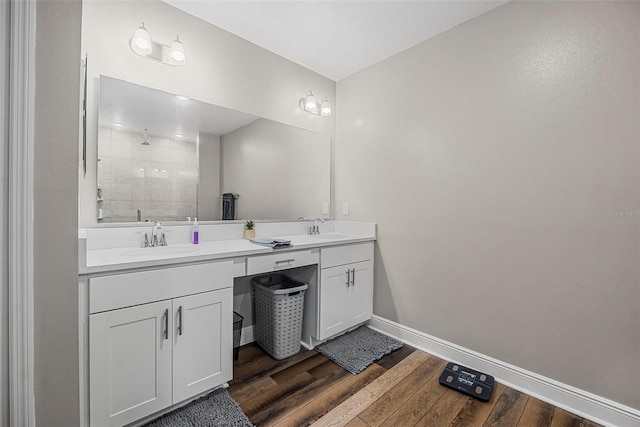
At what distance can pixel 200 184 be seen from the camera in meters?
2.02

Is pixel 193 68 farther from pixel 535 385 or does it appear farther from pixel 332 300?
pixel 535 385

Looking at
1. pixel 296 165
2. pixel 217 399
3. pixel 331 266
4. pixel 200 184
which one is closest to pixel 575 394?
pixel 331 266

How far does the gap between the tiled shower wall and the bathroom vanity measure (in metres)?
0.12

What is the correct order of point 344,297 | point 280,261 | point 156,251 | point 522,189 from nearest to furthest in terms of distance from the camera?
point 156,251 < point 522,189 < point 280,261 < point 344,297

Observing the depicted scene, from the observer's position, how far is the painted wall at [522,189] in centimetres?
145

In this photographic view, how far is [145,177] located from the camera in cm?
179

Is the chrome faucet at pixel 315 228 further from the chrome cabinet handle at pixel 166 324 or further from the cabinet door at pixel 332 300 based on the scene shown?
the chrome cabinet handle at pixel 166 324

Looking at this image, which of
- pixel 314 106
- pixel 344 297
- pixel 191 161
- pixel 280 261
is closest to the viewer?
pixel 280 261

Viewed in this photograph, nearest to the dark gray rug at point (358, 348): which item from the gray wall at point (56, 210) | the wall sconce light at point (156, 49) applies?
the gray wall at point (56, 210)

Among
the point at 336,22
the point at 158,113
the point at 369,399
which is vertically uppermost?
the point at 336,22

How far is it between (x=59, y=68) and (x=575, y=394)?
8.66 feet

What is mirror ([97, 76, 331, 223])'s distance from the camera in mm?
1683

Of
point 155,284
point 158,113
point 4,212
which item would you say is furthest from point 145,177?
point 4,212

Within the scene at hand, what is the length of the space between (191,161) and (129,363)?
48.9 inches
